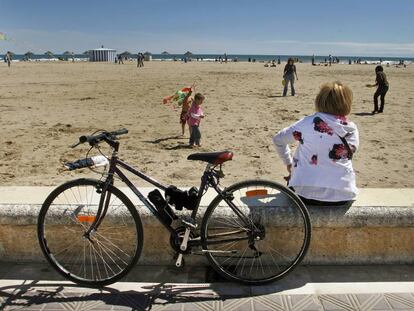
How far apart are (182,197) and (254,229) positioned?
0.60 meters

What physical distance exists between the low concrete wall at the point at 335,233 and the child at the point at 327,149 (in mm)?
136

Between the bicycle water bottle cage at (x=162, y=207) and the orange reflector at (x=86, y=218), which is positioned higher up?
the bicycle water bottle cage at (x=162, y=207)

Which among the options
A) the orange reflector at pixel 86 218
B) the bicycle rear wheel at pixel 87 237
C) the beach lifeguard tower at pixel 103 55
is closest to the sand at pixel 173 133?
the bicycle rear wheel at pixel 87 237

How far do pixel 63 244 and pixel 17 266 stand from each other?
0.45 meters

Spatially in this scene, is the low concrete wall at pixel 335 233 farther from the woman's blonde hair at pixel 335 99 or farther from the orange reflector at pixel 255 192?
the woman's blonde hair at pixel 335 99

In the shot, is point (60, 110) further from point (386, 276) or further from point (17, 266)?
point (386, 276)

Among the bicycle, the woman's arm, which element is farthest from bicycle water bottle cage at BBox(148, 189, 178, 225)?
the woman's arm

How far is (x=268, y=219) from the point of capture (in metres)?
3.43

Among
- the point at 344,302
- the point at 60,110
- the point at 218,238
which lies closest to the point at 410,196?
the point at 344,302

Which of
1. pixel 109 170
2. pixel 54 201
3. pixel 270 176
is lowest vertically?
pixel 270 176

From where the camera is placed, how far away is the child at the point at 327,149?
11.1 ft

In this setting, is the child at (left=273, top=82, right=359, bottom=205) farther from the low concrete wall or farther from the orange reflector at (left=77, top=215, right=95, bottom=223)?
the orange reflector at (left=77, top=215, right=95, bottom=223)

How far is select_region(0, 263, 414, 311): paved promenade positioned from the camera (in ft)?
10.4

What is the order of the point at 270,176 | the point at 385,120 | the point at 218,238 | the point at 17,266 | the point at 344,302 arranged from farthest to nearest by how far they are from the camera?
the point at 385,120
the point at 270,176
the point at 17,266
the point at 218,238
the point at 344,302
